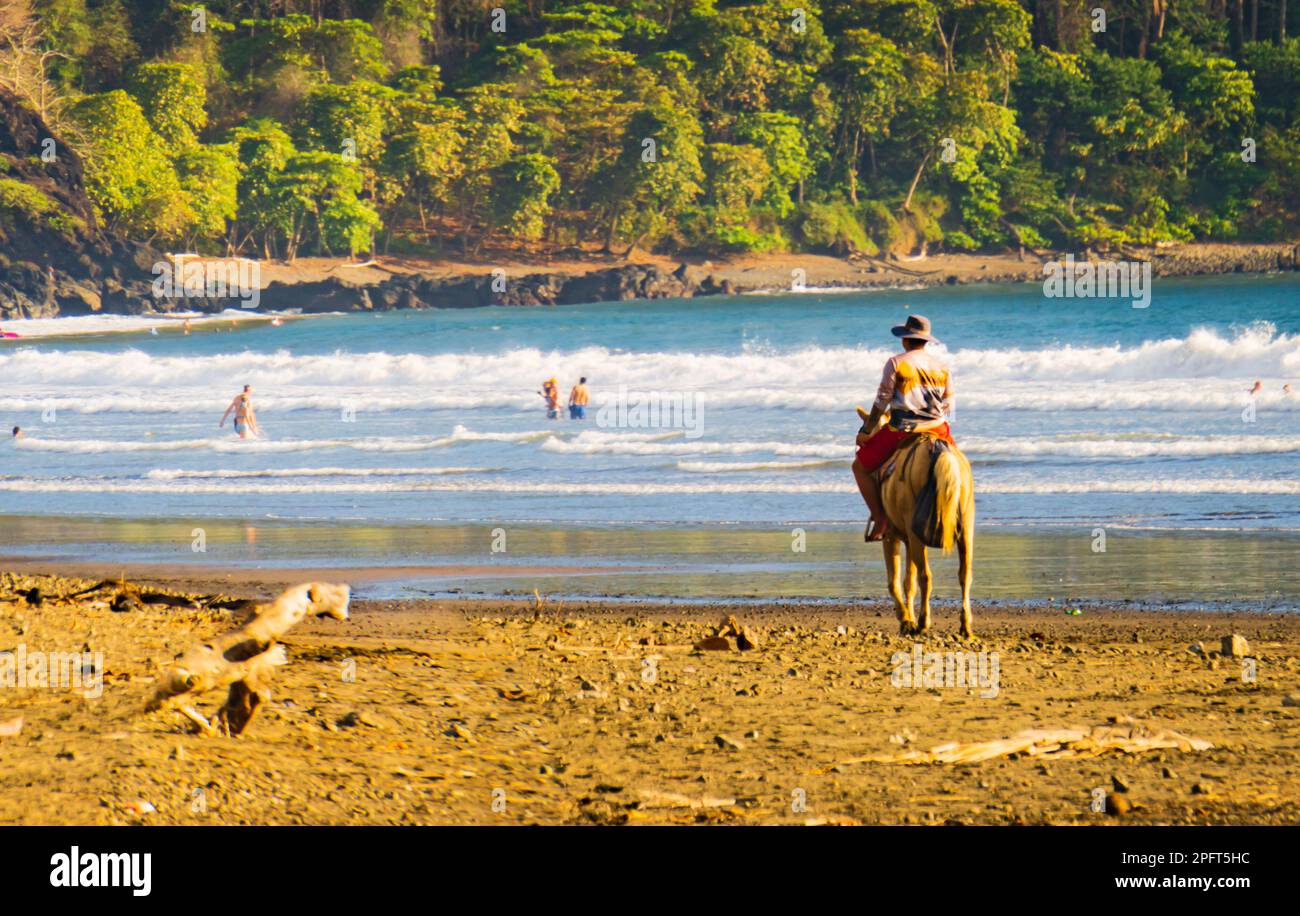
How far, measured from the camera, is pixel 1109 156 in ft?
311

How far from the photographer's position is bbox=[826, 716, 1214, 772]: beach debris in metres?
5.95

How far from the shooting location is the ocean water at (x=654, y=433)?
52.7 feet

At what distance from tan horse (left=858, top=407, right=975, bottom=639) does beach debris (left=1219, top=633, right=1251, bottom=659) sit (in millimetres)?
A: 1341

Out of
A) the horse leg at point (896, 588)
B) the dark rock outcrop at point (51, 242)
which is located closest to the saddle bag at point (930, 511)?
the horse leg at point (896, 588)

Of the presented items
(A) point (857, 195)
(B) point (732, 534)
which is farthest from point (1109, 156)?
(B) point (732, 534)

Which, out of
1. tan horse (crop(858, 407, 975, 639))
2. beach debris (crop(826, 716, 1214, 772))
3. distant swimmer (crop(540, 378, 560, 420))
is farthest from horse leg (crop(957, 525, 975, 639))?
distant swimmer (crop(540, 378, 560, 420))

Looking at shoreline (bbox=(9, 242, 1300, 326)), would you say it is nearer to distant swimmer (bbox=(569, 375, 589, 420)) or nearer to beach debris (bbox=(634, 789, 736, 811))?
distant swimmer (bbox=(569, 375, 589, 420))

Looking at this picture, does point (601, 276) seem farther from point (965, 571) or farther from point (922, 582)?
point (965, 571)

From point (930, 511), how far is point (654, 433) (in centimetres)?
1470

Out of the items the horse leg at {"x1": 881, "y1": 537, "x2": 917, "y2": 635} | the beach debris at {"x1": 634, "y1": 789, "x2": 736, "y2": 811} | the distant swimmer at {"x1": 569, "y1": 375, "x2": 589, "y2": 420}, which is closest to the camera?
the beach debris at {"x1": 634, "y1": 789, "x2": 736, "y2": 811}

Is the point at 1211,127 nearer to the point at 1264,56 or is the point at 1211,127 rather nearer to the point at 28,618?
the point at 1264,56

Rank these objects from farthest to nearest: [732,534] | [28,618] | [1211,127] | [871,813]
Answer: [1211,127] < [732,534] < [28,618] < [871,813]

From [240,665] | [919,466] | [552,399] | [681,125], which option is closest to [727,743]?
[240,665]
